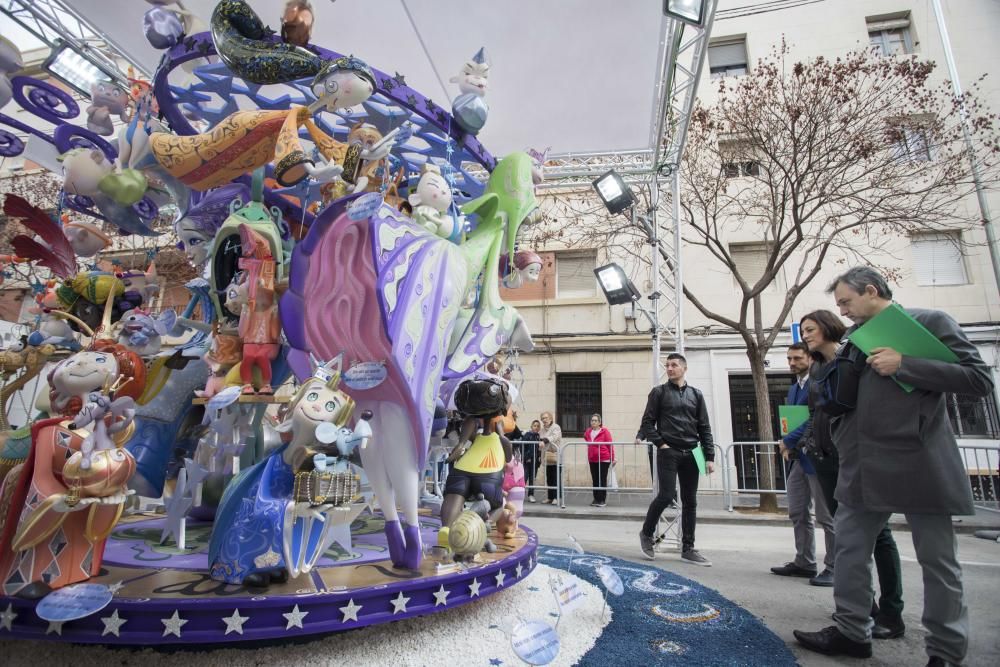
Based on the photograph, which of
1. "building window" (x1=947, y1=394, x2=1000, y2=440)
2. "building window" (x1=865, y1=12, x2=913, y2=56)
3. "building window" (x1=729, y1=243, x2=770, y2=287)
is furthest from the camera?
"building window" (x1=865, y1=12, x2=913, y2=56)

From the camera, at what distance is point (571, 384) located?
12680 millimetres

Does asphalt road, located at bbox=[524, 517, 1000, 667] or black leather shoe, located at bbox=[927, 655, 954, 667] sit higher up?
black leather shoe, located at bbox=[927, 655, 954, 667]

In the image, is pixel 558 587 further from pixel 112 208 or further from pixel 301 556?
pixel 112 208

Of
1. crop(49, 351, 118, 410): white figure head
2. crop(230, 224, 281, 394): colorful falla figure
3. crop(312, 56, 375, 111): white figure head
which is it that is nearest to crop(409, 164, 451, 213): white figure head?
crop(312, 56, 375, 111): white figure head

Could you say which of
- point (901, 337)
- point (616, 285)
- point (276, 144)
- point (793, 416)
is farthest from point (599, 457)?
point (276, 144)

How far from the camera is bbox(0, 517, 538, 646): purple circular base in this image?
84.6 inches

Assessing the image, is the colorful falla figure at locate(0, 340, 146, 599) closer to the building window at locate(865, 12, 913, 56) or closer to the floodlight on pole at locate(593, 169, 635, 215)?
the floodlight on pole at locate(593, 169, 635, 215)

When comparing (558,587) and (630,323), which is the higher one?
(630,323)

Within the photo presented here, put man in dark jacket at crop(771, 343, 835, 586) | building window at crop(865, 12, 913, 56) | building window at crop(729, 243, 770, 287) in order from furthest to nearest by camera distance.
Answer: building window at crop(865, 12, 913, 56), building window at crop(729, 243, 770, 287), man in dark jacket at crop(771, 343, 835, 586)

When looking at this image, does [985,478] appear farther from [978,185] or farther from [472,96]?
[472,96]

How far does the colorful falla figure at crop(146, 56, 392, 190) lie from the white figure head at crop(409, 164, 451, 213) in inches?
20.7

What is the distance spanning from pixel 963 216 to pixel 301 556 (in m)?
14.0

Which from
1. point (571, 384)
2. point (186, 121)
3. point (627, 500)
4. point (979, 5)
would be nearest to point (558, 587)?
point (186, 121)

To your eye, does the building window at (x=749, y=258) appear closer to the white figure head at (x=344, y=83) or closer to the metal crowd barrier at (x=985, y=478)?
the metal crowd barrier at (x=985, y=478)
